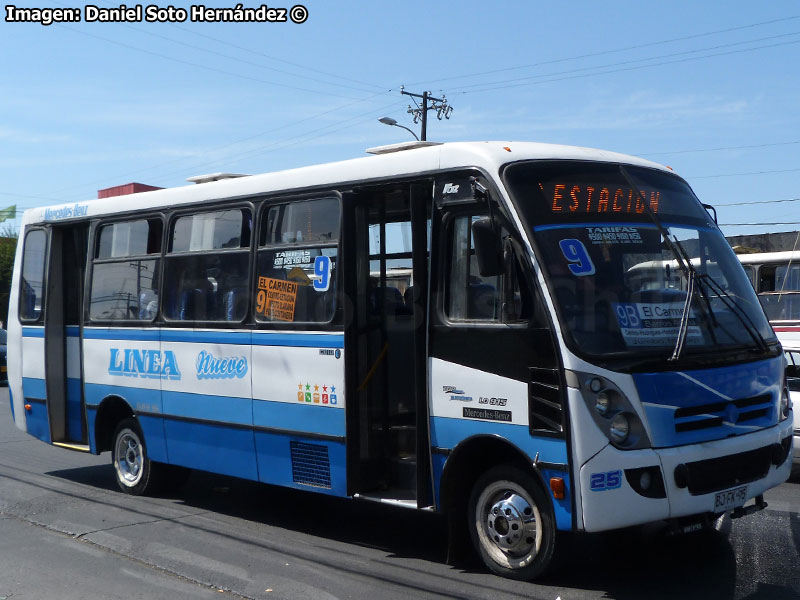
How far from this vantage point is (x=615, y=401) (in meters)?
5.99

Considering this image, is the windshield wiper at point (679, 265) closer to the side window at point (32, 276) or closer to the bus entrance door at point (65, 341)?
the bus entrance door at point (65, 341)

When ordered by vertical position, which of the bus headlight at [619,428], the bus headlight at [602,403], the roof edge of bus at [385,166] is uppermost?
the roof edge of bus at [385,166]

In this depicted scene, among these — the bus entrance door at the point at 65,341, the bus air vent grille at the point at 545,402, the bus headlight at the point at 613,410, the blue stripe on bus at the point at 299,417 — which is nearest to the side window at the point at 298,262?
the blue stripe on bus at the point at 299,417

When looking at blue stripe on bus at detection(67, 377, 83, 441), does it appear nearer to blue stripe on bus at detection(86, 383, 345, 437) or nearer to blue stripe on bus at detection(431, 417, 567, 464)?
blue stripe on bus at detection(86, 383, 345, 437)

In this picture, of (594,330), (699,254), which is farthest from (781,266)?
(594,330)

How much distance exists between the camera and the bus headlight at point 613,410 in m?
5.96

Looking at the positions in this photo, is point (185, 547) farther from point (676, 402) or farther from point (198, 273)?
point (676, 402)

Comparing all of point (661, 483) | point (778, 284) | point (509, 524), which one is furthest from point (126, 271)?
point (778, 284)

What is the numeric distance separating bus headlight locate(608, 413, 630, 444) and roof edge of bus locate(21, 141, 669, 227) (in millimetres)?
1905

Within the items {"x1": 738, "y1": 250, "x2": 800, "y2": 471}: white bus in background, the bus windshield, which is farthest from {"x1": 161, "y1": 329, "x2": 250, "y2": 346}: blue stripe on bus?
Result: {"x1": 738, "y1": 250, "x2": 800, "y2": 471}: white bus in background

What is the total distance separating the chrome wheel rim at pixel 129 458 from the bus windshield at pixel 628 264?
18.5 feet

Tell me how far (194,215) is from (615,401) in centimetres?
506

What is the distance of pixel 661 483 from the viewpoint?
5988 mm

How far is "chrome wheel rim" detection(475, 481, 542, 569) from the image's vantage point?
642 cm
